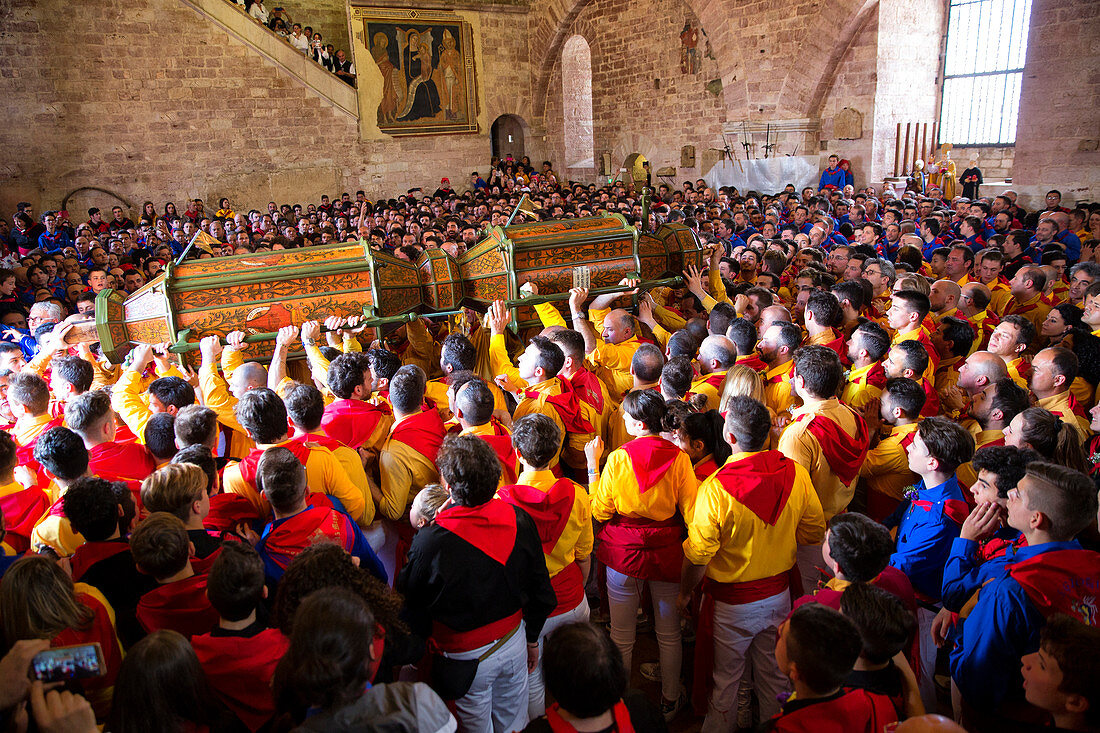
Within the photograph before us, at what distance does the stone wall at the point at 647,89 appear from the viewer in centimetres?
1659

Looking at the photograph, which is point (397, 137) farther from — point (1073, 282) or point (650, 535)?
point (650, 535)

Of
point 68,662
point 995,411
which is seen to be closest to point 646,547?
point 995,411

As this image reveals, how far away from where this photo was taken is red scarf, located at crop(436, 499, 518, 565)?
2.26 m

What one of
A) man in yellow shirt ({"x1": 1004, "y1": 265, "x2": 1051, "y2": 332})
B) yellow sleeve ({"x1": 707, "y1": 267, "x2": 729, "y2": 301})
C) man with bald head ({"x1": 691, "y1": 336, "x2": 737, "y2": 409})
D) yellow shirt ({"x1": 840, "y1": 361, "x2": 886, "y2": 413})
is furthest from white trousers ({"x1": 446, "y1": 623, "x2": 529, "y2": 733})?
man in yellow shirt ({"x1": 1004, "y1": 265, "x2": 1051, "y2": 332})

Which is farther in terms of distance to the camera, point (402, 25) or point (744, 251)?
point (402, 25)

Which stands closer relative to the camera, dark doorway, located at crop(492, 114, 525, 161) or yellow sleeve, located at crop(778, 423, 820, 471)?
yellow sleeve, located at crop(778, 423, 820, 471)

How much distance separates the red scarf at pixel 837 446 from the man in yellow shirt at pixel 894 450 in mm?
216

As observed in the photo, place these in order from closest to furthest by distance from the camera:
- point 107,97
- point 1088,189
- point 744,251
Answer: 1. point 744,251
2. point 1088,189
3. point 107,97

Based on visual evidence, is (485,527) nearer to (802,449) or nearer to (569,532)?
→ (569,532)

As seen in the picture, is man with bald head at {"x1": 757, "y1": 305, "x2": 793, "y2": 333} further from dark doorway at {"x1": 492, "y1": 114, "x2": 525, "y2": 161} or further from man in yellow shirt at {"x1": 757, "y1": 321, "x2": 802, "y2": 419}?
dark doorway at {"x1": 492, "y1": 114, "x2": 525, "y2": 161}

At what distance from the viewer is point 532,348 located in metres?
3.79

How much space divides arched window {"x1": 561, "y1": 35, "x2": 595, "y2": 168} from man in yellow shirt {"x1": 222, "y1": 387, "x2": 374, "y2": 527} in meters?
18.4

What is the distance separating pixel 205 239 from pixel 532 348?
8220mm

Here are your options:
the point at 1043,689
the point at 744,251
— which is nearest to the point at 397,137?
the point at 744,251
